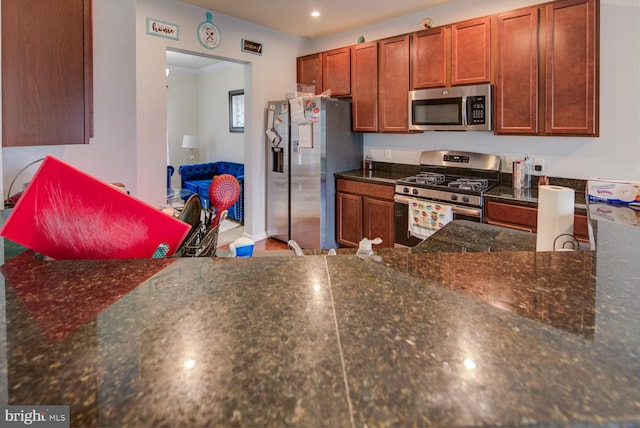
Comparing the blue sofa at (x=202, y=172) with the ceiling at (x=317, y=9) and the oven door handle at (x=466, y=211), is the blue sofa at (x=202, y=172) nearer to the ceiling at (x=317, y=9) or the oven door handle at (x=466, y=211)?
the ceiling at (x=317, y=9)

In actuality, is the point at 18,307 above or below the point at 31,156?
below

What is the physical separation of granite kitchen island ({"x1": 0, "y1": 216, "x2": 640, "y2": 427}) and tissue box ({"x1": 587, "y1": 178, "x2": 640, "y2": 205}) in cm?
146

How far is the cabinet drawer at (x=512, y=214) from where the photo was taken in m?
2.81

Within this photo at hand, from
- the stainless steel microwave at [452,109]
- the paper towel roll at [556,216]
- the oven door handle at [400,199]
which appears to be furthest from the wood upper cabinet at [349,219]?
the paper towel roll at [556,216]

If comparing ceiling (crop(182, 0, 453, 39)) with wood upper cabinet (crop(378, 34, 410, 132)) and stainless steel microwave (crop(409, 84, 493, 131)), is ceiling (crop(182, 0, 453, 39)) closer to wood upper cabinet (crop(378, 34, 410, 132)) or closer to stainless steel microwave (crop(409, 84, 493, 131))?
wood upper cabinet (crop(378, 34, 410, 132))

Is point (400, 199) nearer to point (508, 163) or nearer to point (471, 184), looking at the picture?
Result: point (471, 184)

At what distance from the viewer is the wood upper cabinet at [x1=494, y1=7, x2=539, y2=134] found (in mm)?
2957

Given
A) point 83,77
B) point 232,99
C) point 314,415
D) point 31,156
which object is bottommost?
point 314,415

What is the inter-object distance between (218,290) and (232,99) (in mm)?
6641

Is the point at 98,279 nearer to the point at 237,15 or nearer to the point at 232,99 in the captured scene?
the point at 237,15

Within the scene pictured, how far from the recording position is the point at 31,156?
2.07 metres

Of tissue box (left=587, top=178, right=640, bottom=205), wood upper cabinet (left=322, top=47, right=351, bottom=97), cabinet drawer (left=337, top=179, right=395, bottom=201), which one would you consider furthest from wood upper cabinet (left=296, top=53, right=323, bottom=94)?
tissue box (left=587, top=178, right=640, bottom=205)

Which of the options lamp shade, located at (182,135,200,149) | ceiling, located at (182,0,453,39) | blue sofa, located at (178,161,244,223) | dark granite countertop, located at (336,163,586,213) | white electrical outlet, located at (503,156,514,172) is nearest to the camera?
dark granite countertop, located at (336,163,586,213)

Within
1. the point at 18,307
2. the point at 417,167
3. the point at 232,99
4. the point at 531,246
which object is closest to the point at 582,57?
the point at 417,167
